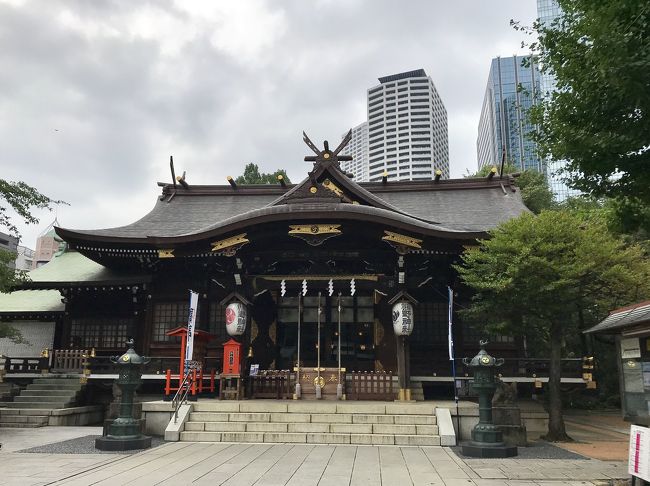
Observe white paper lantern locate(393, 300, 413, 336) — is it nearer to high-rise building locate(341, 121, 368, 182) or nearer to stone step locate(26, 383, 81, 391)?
stone step locate(26, 383, 81, 391)

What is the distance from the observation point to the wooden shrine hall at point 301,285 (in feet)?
50.5

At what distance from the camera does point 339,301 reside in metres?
16.2

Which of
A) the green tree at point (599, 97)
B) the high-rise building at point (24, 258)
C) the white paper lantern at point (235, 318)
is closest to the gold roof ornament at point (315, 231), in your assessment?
the white paper lantern at point (235, 318)

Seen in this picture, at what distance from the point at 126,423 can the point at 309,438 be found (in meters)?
3.89

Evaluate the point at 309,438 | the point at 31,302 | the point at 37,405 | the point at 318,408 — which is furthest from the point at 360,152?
the point at 309,438

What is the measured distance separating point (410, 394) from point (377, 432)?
11.8 ft

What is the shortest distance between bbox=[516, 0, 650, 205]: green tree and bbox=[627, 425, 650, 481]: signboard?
11.3 feet

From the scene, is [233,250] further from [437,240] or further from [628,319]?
[628,319]

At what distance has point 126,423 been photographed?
422 inches

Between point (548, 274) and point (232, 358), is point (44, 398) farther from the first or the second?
point (548, 274)

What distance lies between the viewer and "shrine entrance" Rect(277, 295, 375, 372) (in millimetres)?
17156

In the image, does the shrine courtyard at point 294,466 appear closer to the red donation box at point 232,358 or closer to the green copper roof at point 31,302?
the red donation box at point 232,358

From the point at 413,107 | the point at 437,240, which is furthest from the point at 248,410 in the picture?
the point at 413,107

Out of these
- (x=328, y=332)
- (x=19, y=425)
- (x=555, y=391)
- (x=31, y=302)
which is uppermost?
(x=31, y=302)
